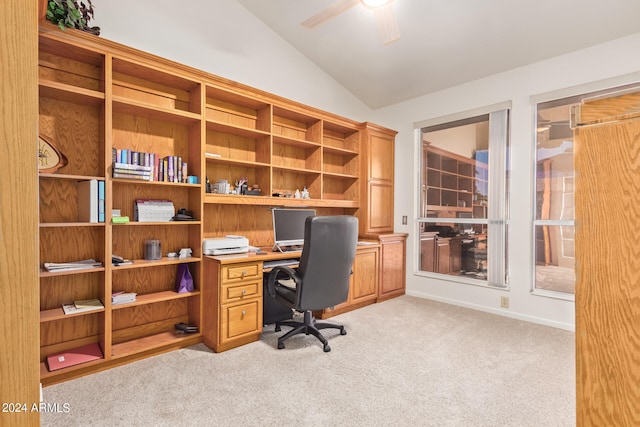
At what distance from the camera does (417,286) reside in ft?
14.5

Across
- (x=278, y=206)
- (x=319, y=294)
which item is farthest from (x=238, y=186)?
(x=319, y=294)

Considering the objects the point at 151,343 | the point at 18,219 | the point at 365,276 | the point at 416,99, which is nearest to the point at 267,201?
the point at 365,276

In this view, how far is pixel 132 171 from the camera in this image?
2.40 meters

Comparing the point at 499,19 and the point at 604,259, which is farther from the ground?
the point at 499,19

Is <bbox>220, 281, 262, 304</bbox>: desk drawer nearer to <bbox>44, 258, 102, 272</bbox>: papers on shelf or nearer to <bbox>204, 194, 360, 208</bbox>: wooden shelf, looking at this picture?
<bbox>204, 194, 360, 208</bbox>: wooden shelf

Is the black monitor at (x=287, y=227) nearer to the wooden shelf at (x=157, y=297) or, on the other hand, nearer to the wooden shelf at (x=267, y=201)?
the wooden shelf at (x=267, y=201)

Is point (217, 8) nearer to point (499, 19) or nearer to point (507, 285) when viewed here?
point (499, 19)

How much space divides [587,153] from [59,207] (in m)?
3.06

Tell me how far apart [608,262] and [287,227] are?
9.78 ft

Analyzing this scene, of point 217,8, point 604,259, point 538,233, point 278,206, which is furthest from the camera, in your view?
point 278,206

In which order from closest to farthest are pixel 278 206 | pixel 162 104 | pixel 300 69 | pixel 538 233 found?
pixel 162 104 < pixel 538 233 < pixel 278 206 < pixel 300 69

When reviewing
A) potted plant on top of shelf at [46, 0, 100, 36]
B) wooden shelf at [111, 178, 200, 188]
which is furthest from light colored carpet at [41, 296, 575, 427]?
potted plant on top of shelf at [46, 0, 100, 36]

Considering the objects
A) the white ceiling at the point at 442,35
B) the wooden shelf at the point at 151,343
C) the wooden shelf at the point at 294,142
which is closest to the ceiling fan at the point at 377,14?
the white ceiling at the point at 442,35

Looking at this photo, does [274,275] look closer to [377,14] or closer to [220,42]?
[377,14]
